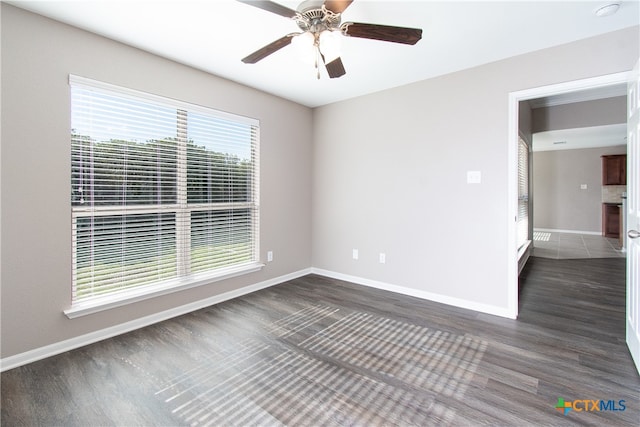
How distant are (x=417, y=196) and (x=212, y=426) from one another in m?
2.87

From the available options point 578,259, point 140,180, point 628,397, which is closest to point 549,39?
point 628,397

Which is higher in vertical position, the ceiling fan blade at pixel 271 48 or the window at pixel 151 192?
the ceiling fan blade at pixel 271 48

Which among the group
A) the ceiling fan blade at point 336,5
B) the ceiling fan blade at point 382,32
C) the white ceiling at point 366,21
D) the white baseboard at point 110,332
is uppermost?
the white ceiling at point 366,21

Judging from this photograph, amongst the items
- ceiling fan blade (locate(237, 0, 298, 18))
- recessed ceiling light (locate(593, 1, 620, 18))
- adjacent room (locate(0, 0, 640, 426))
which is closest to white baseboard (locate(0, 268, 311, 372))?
adjacent room (locate(0, 0, 640, 426))

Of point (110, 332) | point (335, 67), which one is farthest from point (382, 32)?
point (110, 332)

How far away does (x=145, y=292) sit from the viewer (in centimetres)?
266

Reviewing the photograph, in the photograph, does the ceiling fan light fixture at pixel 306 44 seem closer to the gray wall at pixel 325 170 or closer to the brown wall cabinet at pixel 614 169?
the gray wall at pixel 325 170

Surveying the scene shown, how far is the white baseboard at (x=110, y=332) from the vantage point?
2.06 m

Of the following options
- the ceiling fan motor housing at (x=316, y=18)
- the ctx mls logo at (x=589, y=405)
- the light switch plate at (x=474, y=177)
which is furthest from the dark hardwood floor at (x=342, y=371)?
the ceiling fan motor housing at (x=316, y=18)

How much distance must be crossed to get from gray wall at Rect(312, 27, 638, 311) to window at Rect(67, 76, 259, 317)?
1280 millimetres

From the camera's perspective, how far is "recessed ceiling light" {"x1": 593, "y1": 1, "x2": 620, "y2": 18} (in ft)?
6.56

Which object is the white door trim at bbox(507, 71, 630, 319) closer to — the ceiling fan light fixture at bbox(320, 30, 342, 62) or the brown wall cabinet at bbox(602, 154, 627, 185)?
the ceiling fan light fixture at bbox(320, 30, 342, 62)

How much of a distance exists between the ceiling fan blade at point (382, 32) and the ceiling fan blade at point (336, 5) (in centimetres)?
10

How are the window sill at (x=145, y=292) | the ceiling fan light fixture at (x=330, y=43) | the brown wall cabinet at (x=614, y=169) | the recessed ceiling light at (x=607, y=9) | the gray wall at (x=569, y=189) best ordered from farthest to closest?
the gray wall at (x=569, y=189), the brown wall cabinet at (x=614, y=169), the window sill at (x=145, y=292), the recessed ceiling light at (x=607, y=9), the ceiling fan light fixture at (x=330, y=43)
